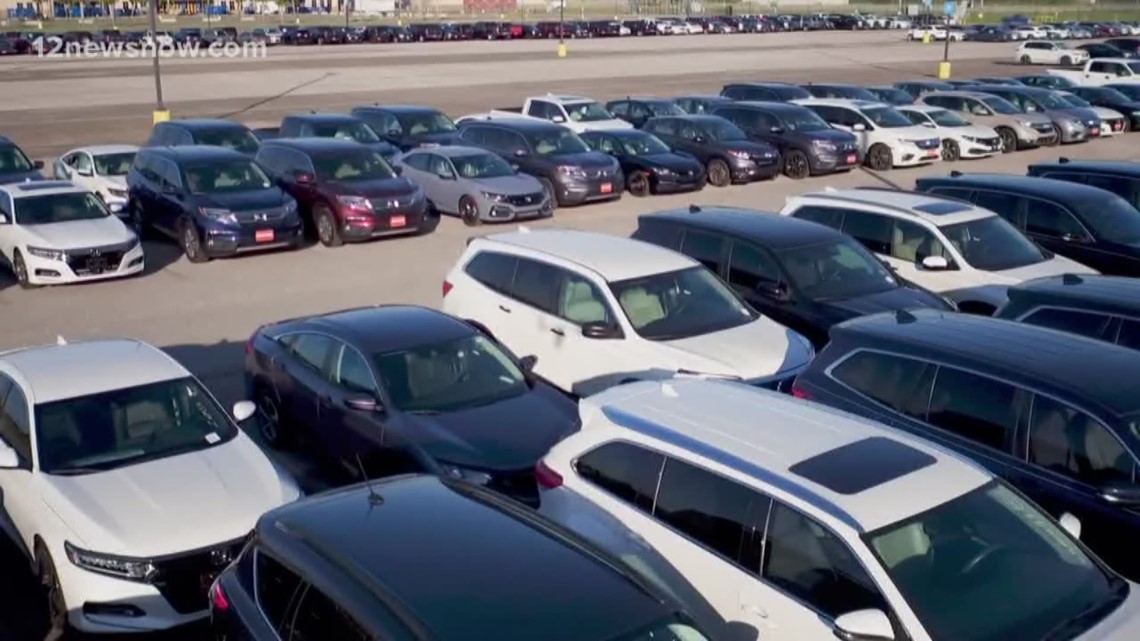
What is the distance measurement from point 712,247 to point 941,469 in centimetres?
717

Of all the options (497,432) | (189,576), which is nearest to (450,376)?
(497,432)

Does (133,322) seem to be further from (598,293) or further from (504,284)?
(598,293)

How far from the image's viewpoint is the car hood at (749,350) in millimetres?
10656

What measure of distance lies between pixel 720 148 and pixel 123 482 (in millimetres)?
19343

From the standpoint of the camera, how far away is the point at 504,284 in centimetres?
1208

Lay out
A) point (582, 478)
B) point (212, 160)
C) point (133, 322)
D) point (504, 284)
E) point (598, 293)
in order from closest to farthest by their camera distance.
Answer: point (582, 478), point (598, 293), point (504, 284), point (133, 322), point (212, 160)

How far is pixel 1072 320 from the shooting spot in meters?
9.86

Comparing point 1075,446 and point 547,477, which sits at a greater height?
point 1075,446

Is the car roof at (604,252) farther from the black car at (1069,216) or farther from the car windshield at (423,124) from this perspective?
the car windshield at (423,124)

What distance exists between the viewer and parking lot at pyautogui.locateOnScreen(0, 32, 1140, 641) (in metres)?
14.8

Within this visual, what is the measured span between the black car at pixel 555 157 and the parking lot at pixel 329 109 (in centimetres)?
41

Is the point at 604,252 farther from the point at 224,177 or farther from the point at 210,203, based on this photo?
the point at 224,177

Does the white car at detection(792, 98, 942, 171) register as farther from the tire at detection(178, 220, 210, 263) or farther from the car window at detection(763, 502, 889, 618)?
the car window at detection(763, 502, 889, 618)

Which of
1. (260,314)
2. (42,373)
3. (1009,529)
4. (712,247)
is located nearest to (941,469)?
(1009,529)
